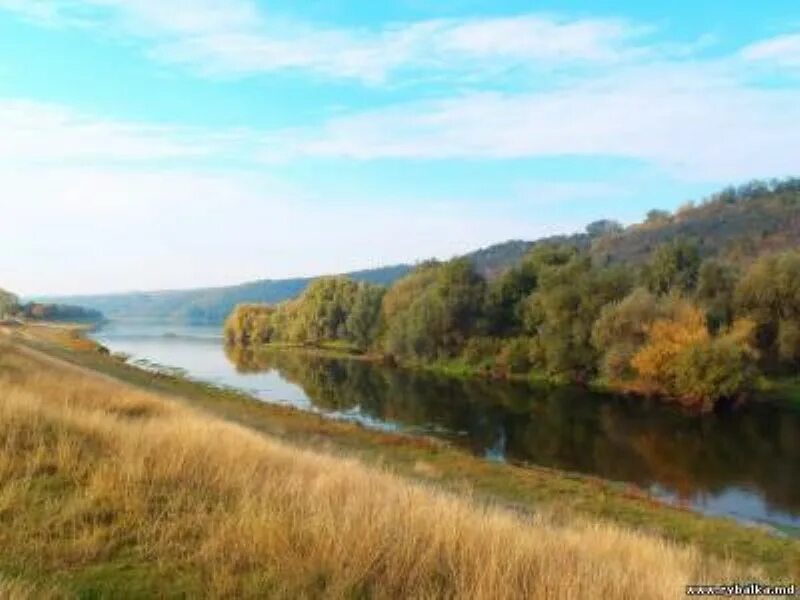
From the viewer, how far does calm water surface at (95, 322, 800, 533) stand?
99.3 feet

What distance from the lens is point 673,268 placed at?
76750 millimetres

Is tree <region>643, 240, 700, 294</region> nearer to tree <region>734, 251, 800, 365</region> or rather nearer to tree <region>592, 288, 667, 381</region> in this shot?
tree <region>734, 251, 800, 365</region>

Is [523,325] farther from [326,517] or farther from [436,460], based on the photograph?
[326,517]

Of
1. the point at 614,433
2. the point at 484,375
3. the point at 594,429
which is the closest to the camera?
the point at 614,433

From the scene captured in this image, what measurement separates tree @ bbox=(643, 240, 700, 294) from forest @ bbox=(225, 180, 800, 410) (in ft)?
0.39

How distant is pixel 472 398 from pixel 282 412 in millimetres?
20608

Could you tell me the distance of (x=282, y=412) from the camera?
139 ft

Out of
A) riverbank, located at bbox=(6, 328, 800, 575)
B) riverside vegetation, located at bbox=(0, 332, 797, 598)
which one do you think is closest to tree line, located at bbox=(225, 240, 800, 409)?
riverbank, located at bbox=(6, 328, 800, 575)

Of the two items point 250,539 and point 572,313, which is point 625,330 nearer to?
point 572,313

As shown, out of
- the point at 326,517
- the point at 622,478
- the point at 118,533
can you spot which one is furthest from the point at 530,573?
the point at 622,478

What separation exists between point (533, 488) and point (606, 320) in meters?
43.5

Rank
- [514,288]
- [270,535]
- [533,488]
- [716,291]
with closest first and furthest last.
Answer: [270,535]
[533,488]
[716,291]
[514,288]

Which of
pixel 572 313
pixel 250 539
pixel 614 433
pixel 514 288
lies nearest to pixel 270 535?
pixel 250 539

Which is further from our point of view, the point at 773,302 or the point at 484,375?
the point at 484,375
